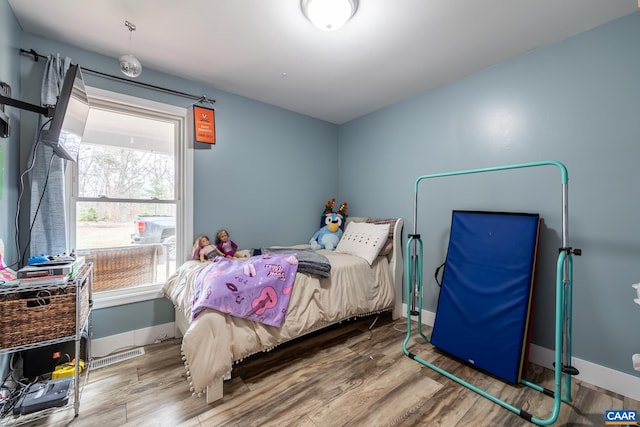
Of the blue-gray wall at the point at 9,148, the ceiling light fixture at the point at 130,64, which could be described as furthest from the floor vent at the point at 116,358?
the ceiling light fixture at the point at 130,64

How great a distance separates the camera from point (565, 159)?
6.17ft

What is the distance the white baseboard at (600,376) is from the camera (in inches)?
63.5

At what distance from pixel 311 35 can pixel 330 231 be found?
2.03m

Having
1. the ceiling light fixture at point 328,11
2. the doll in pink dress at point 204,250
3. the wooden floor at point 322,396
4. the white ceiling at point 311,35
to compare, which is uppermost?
the white ceiling at point 311,35

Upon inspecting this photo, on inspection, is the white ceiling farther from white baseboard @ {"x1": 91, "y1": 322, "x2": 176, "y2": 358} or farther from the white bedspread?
white baseboard @ {"x1": 91, "y1": 322, "x2": 176, "y2": 358}

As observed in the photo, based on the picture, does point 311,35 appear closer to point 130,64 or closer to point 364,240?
point 130,64

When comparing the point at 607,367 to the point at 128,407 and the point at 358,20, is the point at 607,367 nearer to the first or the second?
the point at 358,20

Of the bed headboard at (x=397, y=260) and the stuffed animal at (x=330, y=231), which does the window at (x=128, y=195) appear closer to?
the stuffed animal at (x=330, y=231)

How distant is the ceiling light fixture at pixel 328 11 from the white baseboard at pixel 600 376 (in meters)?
2.70

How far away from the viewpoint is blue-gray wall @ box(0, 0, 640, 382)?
1.68 metres

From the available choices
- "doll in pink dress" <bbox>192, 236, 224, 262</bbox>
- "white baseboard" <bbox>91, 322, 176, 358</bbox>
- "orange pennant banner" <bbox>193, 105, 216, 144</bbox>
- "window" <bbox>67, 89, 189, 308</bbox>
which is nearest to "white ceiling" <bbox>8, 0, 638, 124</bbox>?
"orange pennant banner" <bbox>193, 105, 216, 144</bbox>

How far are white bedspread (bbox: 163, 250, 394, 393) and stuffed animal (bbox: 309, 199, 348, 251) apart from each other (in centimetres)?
23

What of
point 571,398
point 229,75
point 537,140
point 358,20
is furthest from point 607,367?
point 229,75

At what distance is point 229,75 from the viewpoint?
2412mm
